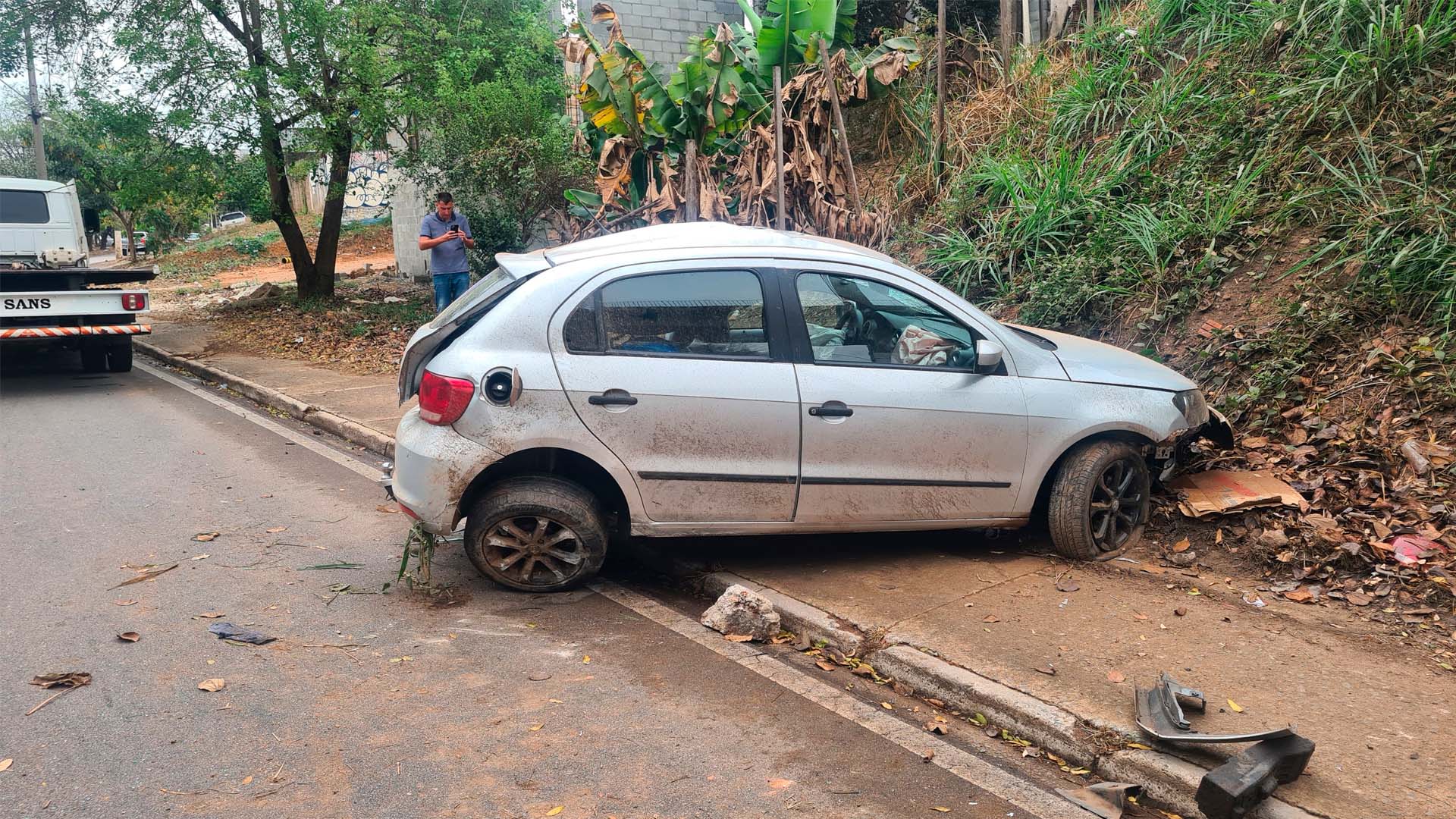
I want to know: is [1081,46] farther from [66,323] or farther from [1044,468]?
[66,323]

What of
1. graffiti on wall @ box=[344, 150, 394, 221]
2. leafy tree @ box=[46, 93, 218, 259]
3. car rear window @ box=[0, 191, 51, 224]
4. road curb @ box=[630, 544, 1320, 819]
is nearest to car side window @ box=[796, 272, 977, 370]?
road curb @ box=[630, 544, 1320, 819]

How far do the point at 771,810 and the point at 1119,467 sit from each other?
3.14 meters

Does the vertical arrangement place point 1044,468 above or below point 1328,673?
above

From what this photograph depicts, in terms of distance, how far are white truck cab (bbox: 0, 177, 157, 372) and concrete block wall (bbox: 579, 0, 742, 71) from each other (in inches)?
348

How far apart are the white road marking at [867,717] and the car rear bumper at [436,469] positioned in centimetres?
94

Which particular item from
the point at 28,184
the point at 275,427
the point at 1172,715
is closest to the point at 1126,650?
the point at 1172,715

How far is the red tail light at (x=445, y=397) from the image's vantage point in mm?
4973

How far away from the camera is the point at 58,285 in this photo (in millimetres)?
12289

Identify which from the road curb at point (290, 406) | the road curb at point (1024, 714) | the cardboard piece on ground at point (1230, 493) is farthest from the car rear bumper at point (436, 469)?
the cardboard piece on ground at point (1230, 493)

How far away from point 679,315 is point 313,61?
1295cm

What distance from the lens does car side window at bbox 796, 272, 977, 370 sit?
5.35 m

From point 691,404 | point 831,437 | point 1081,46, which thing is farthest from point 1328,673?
point 1081,46

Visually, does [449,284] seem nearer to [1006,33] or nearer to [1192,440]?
[1006,33]

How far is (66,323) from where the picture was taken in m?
12.3
